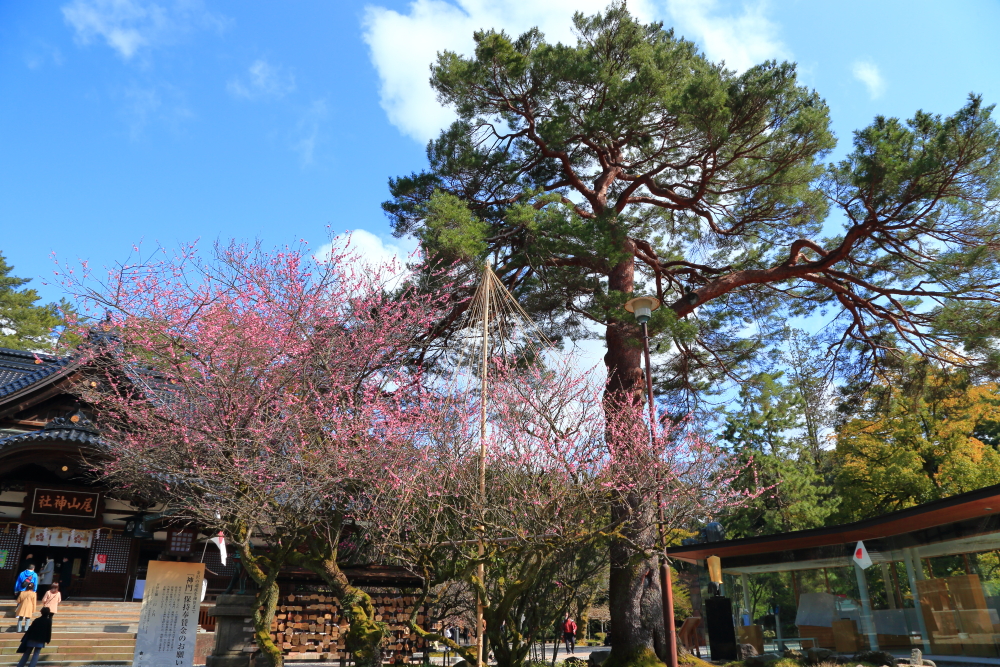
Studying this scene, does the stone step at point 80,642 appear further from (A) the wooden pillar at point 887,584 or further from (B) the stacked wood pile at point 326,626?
(A) the wooden pillar at point 887,584

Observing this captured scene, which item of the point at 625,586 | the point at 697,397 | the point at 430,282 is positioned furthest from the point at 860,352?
the point at 430,282

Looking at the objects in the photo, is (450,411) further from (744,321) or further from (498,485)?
(744,321)

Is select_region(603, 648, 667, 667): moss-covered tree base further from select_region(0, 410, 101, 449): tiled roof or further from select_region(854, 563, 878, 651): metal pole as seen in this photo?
select_region(0, 410, 101, 449): tiled roof

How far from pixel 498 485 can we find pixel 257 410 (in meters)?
3.53

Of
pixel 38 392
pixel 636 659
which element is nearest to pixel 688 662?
pixel 636 659

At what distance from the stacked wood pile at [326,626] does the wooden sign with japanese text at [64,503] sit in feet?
24.1

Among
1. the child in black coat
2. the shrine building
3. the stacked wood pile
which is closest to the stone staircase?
the shrine building

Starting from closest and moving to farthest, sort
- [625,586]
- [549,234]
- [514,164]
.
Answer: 1. [625,586]
2. [549,234]
3. [514,164]

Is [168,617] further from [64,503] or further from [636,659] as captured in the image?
[636,659]

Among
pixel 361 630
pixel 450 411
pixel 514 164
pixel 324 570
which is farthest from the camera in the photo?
pixel 514 164

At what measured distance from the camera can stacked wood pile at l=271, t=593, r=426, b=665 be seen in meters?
10.9

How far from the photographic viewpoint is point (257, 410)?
910 centimetres

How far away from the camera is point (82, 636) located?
12719 millimetres

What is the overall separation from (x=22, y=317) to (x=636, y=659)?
33.6 m
